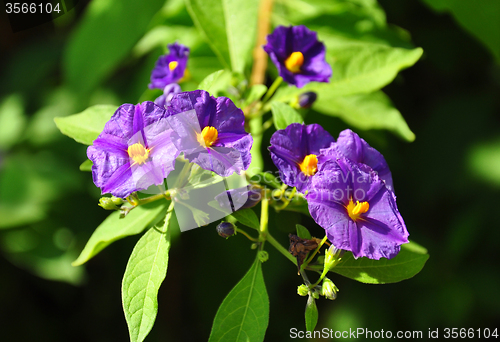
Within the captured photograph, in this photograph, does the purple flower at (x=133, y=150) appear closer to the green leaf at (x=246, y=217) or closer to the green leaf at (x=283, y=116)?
A: the green leaf at (x=246, y=217)

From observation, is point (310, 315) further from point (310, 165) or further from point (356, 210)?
point (310, 165)

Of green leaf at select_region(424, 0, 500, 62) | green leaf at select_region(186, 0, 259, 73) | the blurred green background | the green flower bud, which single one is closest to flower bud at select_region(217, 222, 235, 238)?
the green flower bud

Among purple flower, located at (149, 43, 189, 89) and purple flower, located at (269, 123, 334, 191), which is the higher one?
purple flower, located at (149, 43, 189, 89)

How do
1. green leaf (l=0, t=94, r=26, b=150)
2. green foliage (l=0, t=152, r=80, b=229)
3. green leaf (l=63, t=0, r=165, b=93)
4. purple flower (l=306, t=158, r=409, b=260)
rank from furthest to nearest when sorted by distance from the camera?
green leaf (l=0, t=94, r=26, b=150) → green foliage (l=0, t=152, r=80, b=229) → green leaf (l=63, t=0, r=165, b=93) → purple flower (l=306, t=158, r=409, b=260)

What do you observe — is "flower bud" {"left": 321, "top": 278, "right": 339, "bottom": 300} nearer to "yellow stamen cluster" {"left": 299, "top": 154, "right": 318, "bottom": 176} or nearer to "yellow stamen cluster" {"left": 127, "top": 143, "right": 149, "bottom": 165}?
"yellow stamen cluster" {"left": 299, "top": 154, "right": 318, "bottom": 176}

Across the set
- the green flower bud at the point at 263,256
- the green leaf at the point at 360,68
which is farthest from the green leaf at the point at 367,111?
the green flower bud at the point at 263,256

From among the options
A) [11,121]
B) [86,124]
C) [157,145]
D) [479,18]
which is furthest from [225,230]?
[11,121]

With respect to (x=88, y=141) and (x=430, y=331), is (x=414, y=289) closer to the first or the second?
(x=430, y=331)
